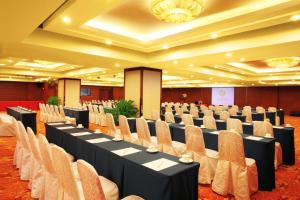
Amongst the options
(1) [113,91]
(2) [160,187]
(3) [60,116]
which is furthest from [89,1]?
(1) [113,91]

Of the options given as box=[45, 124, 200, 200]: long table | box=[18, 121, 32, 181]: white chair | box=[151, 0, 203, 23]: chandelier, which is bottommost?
box=[18, 121, 32, 181]: white chair

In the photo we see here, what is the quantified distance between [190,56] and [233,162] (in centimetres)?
394

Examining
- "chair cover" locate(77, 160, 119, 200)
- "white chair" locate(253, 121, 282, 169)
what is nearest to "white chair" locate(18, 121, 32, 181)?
"chair cover" locate(77, 160, 119, 200)

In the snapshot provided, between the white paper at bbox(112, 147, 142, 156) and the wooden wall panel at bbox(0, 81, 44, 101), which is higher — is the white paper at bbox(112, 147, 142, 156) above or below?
below

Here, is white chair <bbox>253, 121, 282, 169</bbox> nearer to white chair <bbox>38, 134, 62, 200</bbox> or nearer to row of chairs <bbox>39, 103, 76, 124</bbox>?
white chair <bbox>38, 134, 62, 200</bbox>

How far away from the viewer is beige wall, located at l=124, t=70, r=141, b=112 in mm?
8812

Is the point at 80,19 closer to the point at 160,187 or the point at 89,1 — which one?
the point at 89,1

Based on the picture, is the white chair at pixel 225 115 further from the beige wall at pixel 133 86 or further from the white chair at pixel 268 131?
the beige wall at pixel 133 86

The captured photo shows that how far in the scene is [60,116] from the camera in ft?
31.7

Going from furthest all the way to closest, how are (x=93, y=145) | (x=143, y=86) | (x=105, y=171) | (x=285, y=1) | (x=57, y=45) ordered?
(x=143, y=86) → (x=57, y=45) → (x=285, y=1) → (x=93, y=145) → (x=105, y=171)

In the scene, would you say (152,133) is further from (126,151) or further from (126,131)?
(126,151)

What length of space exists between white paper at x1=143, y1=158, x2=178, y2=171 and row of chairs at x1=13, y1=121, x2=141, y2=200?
34cm

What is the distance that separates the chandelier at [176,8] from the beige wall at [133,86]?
519 cm

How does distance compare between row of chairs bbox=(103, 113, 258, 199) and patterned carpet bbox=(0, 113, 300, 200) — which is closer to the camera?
row of chairs bbox=(103, 113, 258, 199)
